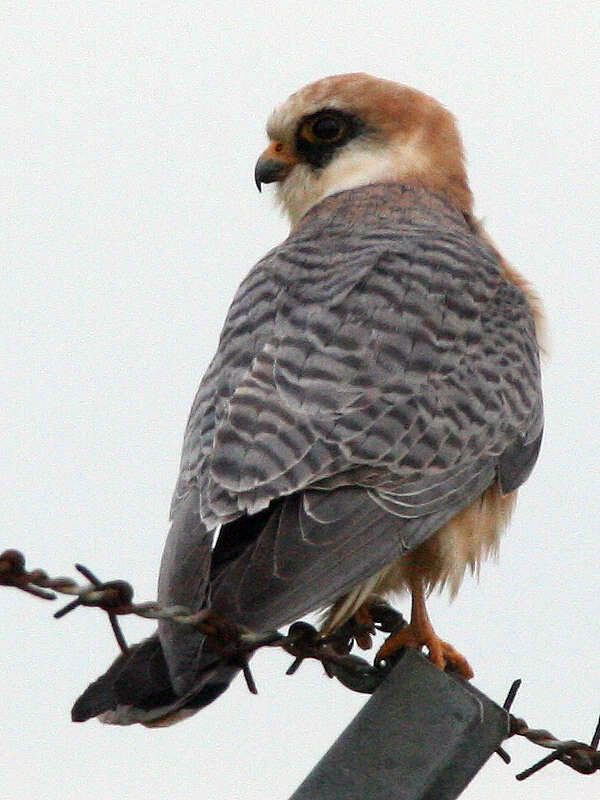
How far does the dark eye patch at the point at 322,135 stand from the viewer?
569cm

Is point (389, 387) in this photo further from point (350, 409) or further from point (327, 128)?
point (327, 128)

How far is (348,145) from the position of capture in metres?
5.70

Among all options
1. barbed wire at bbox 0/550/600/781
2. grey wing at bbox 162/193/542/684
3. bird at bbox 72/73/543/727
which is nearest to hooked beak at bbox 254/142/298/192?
bird at bbox 72/73/543/727

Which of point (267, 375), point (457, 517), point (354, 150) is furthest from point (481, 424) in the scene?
point (354, 150)

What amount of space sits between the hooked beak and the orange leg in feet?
6.51

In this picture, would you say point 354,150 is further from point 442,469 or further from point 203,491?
point 203,491

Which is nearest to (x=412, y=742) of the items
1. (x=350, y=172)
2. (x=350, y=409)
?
(x=350, y=409)

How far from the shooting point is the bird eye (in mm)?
5691

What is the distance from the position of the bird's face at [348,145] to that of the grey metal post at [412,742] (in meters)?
2.86

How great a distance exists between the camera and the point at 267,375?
408 cm

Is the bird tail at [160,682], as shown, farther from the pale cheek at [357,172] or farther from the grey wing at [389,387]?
the pale cheek at [357,172]

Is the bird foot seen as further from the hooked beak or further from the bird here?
the hooked beak

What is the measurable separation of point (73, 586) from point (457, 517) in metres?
1.84

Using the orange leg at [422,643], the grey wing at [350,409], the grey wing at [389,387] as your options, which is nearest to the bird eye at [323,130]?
the grey wing at [350,409]
